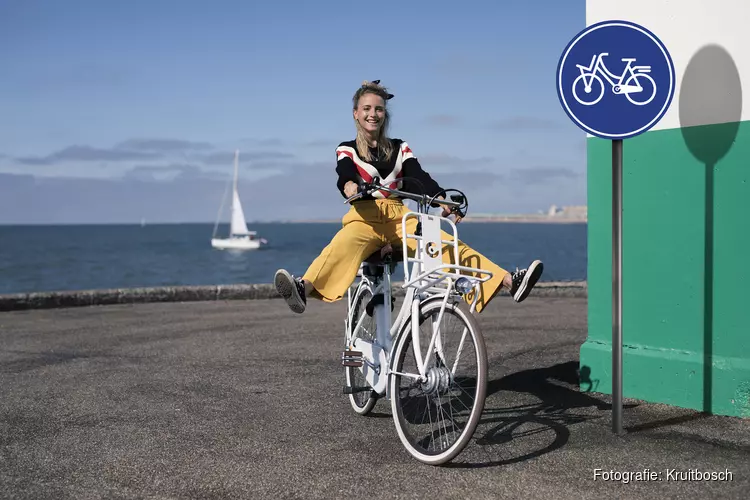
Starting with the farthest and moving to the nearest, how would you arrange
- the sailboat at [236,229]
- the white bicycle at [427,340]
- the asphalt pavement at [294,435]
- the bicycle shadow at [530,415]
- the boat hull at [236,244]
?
the boat hull at [236,244]
the sailboat at [236,229]
the bicycle shadow at [530,415]
the white bicycle at [427,340]
the asphalt pavement at [294,435]

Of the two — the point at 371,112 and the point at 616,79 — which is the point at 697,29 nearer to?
the point at 616,79

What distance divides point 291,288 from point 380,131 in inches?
45.0

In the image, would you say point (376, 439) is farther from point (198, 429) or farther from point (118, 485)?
point (118, 485)

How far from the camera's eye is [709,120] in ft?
16.5

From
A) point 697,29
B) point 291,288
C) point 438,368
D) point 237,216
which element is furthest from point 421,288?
point 237,216

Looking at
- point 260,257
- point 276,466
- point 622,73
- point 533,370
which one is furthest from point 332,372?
point 260,257

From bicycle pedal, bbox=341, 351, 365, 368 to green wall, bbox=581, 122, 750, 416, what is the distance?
188cm

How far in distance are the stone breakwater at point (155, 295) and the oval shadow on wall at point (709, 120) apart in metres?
7.76

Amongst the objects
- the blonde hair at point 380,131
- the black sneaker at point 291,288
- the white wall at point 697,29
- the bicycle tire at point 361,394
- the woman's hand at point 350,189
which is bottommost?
the bicycle tire at point 361,394

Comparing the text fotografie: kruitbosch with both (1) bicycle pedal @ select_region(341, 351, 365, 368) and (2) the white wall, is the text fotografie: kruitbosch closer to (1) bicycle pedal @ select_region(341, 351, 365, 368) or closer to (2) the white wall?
(1) bicycle pedal @ select_region(341, 351, 365, 368)

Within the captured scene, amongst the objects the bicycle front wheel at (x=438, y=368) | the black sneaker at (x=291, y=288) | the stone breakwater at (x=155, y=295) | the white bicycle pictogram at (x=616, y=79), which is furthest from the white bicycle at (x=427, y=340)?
the stone breakwater at (x=155, y=295)

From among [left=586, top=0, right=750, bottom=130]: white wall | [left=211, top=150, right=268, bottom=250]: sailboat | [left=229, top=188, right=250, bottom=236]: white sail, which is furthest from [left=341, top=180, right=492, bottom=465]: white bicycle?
[left=229, top=188, right=250, bottom=236]: white sail

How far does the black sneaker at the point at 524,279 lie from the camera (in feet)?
14.7

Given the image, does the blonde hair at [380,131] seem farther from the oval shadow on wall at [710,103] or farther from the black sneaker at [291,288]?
the oval shadow on wall at [710,103]
